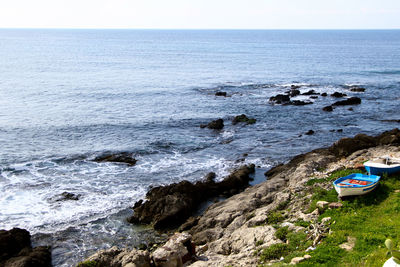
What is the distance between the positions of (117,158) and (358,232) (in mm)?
26912

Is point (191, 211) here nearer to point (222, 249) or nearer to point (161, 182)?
point (161, 182)

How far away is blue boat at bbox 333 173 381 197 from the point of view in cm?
1858

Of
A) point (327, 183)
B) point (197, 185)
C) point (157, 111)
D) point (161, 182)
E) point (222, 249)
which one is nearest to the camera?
point (222, 249)

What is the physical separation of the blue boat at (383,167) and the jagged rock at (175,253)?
1137 cm

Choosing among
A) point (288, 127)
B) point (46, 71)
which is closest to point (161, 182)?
point (288, 127)

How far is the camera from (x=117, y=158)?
37.9m

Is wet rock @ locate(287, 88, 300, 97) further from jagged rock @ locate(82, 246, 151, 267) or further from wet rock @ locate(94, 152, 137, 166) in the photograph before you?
jagged rock @ locate(82, 246, 151, 267)

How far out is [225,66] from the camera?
113250mm

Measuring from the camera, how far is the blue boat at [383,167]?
2089cm

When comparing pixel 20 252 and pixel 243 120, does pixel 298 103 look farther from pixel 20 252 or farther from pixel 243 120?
pixel 20 252

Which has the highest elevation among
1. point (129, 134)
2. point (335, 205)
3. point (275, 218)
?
point (335, 205)

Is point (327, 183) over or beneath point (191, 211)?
over

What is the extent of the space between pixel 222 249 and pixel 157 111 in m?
41.8

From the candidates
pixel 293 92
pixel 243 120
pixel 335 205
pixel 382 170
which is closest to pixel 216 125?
pixel 243 120
